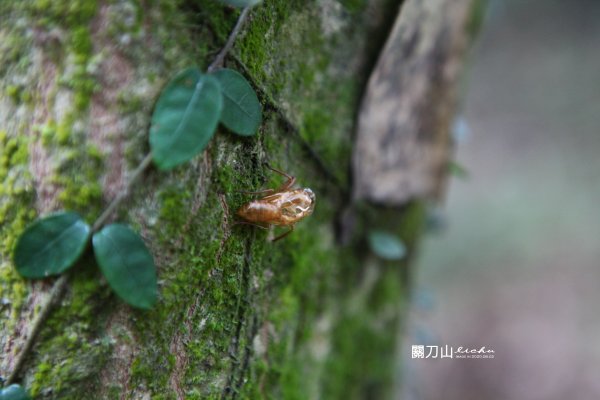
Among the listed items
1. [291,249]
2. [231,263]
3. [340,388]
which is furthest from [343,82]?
[340,388]

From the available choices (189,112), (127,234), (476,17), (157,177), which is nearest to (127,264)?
(127,234)

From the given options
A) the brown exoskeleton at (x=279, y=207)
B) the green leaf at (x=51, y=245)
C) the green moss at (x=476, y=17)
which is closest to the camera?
the green leaf at (x=51, y=245)

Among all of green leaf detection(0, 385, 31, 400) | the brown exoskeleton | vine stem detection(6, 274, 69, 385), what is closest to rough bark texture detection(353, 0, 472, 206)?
the brown exoskeleton

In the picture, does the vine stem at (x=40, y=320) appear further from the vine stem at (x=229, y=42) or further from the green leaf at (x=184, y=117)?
the vine stem at (x=229, y=42)

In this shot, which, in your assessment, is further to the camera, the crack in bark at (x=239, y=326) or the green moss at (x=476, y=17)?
the green moss at (x=476, y=17)

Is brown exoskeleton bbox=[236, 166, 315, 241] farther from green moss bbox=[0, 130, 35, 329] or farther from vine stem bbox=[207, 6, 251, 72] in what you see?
green moss bbox=[0, 130, 35, 329]

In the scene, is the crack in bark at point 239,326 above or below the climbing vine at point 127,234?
below

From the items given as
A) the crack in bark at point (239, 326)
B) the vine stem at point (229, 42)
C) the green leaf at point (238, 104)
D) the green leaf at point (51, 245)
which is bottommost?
the crack in bark at point (239, 326)

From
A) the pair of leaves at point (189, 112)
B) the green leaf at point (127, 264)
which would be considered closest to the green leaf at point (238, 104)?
the pair of leaves at point (189, 112)
